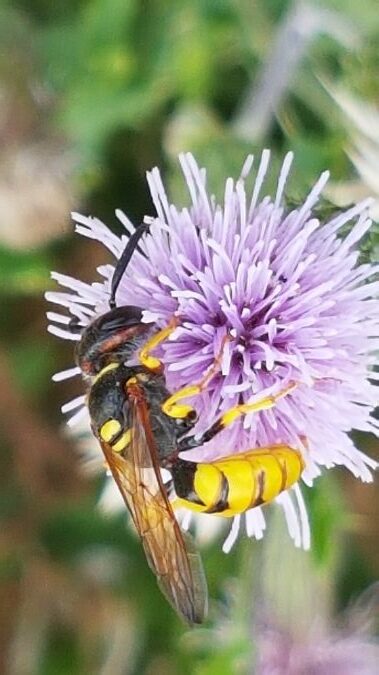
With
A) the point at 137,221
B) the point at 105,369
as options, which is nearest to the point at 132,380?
the point at 105,369

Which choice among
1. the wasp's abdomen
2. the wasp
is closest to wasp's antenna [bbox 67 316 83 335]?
the wasp

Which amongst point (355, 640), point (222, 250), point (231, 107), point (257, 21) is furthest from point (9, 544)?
point (222, 250)

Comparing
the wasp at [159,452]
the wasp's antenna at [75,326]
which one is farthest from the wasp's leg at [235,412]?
the wasp's antenna at [75,326]

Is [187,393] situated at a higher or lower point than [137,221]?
lower

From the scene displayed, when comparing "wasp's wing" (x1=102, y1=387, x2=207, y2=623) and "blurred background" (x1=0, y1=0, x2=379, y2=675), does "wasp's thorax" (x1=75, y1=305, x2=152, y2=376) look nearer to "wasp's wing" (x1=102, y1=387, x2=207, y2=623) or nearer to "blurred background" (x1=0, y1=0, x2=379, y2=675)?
"wasp's wing" (x1=102, y1=387, x2=207, y2=623)

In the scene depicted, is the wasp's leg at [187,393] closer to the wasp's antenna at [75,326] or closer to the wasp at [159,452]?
the wasp at [159,452]

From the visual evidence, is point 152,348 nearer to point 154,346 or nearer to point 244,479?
point 154,346

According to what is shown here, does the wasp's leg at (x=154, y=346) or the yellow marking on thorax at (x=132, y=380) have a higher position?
the wasp's leg at (x=154, y=346)
